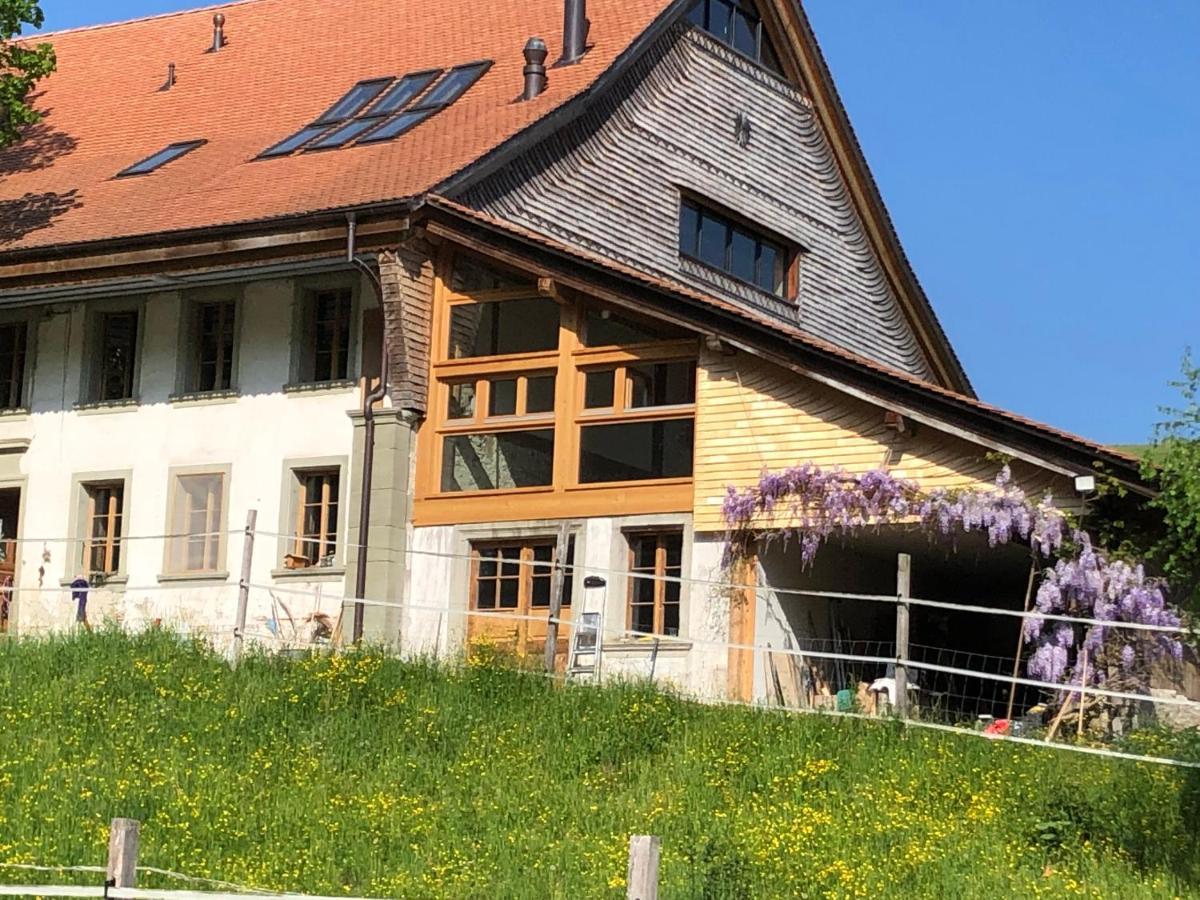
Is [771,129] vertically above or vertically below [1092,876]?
above

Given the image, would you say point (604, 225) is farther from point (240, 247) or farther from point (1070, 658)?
Answer: point (1070, 658)

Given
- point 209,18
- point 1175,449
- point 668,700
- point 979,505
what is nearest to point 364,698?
point 668,700

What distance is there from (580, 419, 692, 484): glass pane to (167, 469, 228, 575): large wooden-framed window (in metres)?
4.91

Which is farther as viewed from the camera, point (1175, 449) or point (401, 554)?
point (401, 554)

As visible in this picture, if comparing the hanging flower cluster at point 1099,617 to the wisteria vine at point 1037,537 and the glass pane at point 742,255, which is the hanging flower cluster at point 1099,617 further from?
the glass pane at point 742,255

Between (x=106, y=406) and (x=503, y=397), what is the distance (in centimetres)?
563

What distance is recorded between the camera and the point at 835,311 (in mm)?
32875

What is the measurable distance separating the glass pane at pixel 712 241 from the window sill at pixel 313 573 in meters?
7.28

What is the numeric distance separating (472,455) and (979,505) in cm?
713

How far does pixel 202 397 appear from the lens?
28.3m

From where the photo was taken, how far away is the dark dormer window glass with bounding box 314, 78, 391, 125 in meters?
30.7

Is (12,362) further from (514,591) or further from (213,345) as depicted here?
(514,591)

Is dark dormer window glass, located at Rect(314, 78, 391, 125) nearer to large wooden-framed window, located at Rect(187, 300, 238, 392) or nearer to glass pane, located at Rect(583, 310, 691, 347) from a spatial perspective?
large wooden-framed window, located at Rect(187, 300, 238, 392)

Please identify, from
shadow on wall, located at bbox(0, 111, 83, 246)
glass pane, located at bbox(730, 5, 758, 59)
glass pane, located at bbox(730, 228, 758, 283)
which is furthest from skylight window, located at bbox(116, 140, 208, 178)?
glass pane, located at bbox(730, 5, 758, 59)
